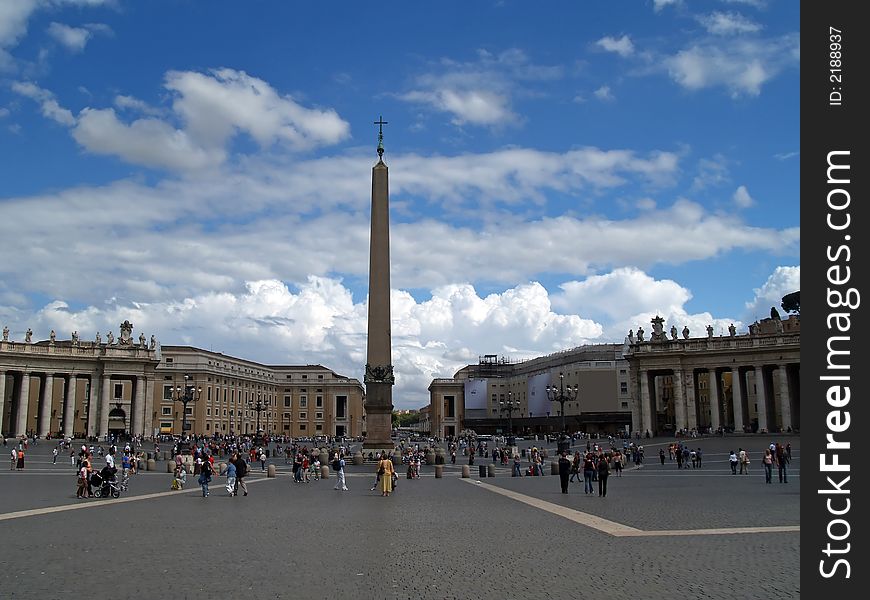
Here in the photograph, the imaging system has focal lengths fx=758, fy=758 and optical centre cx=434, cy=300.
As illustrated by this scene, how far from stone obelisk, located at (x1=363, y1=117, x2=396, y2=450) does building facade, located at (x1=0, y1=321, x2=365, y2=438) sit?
20799 mm

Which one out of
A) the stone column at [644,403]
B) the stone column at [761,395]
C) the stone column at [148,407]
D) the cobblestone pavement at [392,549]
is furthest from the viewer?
the stone column at [148,407]

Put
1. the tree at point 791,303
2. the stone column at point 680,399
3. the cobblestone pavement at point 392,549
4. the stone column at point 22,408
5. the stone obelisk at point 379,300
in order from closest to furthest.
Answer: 1. the cobblestone pavement at point 392,549
2. the stone obelisk at point 379,300
3. the stone column at point 22,408
4. the stone column at point 680,399
5. the tree at point 791,303

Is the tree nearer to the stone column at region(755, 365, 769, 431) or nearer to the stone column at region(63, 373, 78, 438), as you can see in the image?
the stone column at region(755, 365, 769, 431)

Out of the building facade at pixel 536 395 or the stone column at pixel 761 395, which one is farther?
the building facade at pixel 536 395

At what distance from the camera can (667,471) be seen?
3631 cm

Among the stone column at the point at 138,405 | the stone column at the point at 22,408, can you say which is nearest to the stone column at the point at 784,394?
the stone column at the point at 138,405

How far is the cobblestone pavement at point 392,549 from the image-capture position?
8.48m

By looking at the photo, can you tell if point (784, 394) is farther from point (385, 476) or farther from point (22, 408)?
point (22, 408)

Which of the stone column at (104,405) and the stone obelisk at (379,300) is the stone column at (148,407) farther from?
the stone obelisk at (379,300)

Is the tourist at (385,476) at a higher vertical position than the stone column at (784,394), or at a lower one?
lower

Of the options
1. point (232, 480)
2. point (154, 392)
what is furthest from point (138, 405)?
point (232, 480)

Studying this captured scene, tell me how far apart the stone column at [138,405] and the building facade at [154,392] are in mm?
110
